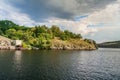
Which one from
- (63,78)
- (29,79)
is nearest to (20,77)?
(29,79)

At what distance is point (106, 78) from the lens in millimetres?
66750

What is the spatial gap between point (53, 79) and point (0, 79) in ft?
59.4

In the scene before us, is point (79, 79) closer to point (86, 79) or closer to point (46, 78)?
point (86, 79)

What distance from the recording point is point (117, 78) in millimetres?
67188

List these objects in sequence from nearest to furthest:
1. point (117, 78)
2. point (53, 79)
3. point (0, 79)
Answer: point (0, 79)
point (53, 79)
point (117, 78)

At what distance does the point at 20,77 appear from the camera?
63.4 metres

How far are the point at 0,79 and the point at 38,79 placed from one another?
42.0 ft

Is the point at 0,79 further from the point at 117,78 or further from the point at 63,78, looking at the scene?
the point at 117,78

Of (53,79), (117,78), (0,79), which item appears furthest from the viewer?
(117,78)

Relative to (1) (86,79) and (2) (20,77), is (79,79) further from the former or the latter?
(2) (20,77)

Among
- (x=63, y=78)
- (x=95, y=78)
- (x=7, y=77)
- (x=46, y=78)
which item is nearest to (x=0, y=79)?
(x=7, y=77)

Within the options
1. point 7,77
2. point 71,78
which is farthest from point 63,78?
point 7,77

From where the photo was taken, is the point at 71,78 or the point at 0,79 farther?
the point at 71,78

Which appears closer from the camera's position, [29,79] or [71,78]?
[29,79]
